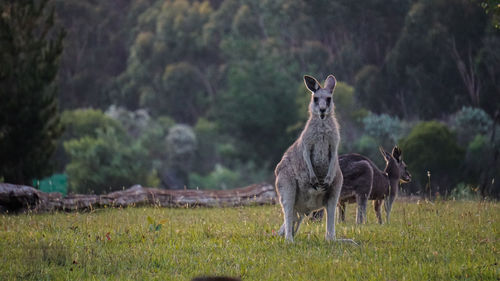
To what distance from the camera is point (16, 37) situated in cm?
2208

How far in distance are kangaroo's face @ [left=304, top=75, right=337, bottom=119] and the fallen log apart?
428 centimetres

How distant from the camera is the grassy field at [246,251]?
6.86 metres

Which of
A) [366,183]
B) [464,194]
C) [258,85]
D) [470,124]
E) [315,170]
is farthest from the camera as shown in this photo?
[258,85]

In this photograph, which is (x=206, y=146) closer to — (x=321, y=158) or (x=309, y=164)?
(x=321, y=158)

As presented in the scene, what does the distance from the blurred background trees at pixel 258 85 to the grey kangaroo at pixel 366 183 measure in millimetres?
15251

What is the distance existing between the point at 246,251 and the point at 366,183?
3.53 m

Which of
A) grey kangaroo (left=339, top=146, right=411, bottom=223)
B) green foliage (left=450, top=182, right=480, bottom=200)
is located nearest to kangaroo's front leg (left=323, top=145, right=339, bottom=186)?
grey kangaroo (left=339, top=146, right=411, bottom=223)

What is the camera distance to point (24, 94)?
21172 millimetres

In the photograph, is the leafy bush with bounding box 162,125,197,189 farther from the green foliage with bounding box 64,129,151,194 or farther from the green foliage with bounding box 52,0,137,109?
the green foliage with bounding box 52,0,137,109

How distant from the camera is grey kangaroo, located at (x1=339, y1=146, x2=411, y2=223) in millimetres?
10883

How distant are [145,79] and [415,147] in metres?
38.8

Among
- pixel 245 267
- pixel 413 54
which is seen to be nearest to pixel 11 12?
pixel 245 267

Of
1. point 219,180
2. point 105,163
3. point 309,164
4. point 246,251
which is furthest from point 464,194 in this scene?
point 219,180

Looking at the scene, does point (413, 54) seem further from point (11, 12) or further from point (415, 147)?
point (11, 12)
